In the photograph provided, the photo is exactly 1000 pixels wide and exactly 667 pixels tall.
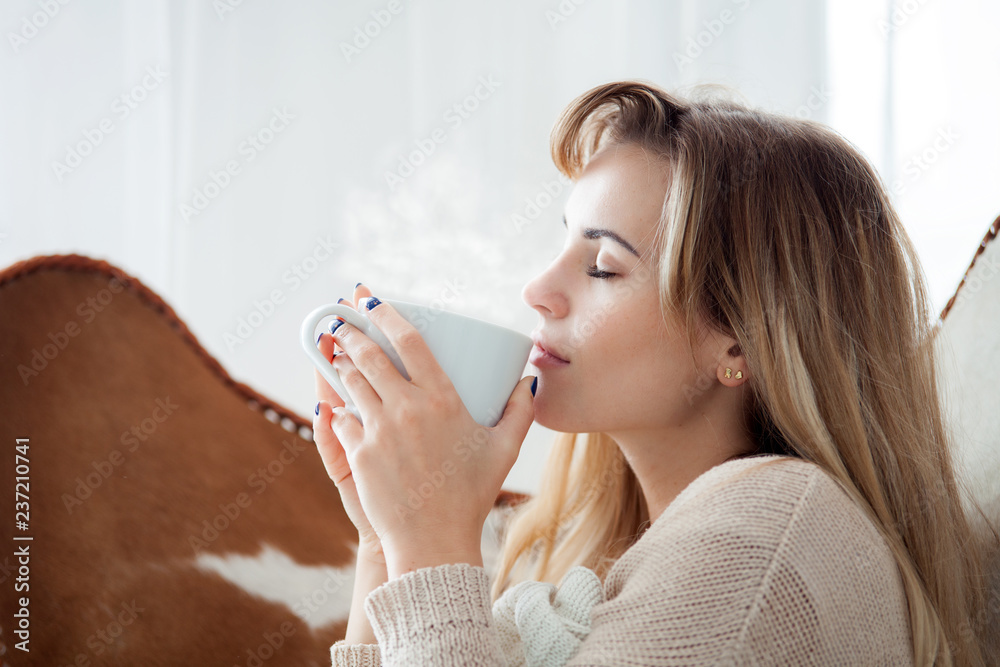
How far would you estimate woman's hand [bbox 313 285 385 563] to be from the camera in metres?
0.88

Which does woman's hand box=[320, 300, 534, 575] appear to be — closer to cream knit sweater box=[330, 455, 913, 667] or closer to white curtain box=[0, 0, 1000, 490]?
cream knit sweater box=[330, 455, 913, 667]

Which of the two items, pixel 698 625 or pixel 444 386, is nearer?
pixel 698 625

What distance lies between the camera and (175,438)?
1083 millimetres

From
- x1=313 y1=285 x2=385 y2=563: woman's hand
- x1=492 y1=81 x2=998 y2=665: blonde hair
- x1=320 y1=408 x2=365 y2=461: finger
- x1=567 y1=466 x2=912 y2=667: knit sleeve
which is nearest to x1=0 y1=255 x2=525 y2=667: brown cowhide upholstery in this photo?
x1=313 y1=285 x2=385 y2=563: woman's hand

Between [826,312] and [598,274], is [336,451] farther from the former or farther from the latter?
[826,312]

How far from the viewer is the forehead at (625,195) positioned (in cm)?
90

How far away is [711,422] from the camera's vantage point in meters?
0.97

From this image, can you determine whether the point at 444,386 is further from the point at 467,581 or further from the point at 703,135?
the point at 703,135

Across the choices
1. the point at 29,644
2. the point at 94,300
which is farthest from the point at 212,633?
the point at 94,300

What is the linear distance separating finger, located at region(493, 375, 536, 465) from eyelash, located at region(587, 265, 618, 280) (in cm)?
16

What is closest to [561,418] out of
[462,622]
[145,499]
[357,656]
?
[462,622]

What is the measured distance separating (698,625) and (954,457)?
565mm

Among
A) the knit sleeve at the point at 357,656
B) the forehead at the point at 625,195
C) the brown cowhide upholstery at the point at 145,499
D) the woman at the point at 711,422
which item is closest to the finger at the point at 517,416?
the woman at the point at 711,422

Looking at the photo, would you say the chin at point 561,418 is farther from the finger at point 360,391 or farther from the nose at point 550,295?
the finger at point 360,391
